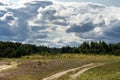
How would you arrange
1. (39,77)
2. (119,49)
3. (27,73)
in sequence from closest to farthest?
(39,77), (27,73), (119,49)

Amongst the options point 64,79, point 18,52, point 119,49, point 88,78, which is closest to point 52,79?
point 64,79

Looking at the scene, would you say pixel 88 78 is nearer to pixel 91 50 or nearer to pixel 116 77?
pixel 116 77

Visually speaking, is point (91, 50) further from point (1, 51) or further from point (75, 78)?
point (75, 78)

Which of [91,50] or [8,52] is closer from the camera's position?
[8,52]

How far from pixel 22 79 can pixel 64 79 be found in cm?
689

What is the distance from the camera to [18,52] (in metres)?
173

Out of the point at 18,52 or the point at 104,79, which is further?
the point at 18,52

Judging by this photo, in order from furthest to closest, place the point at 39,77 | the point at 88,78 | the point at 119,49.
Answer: the point at 119,49, the point at 39,77, the point at 88,78

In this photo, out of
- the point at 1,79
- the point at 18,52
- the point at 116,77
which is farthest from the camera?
the point at 18,52

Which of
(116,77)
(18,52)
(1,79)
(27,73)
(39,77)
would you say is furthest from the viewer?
(18,52)

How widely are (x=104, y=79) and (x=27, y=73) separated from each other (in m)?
21.6

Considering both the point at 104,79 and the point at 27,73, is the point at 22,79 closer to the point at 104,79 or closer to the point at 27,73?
the point at 27,73

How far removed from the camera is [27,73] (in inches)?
2687

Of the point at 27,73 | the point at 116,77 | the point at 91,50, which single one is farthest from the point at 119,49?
the point at 116,77
